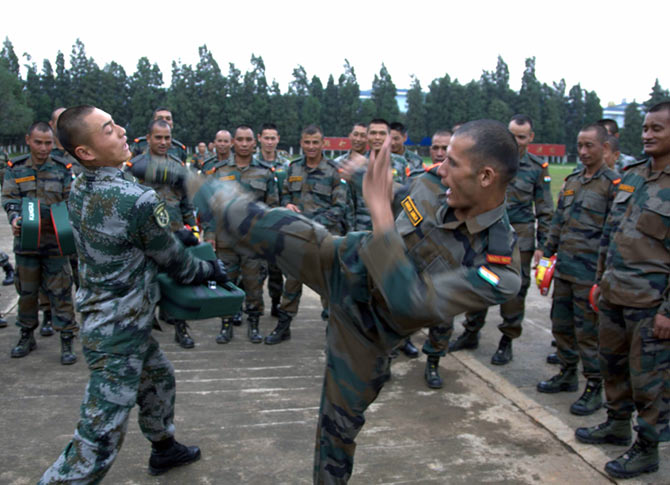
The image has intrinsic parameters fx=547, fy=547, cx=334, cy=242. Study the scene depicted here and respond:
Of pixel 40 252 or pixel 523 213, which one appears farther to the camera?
pixel 523 213

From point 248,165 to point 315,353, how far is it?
7.62 feet

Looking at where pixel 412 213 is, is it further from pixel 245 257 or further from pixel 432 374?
pixel 245 257

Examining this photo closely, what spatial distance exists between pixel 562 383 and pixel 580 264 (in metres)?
1.00

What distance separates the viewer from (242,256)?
615 centimetres

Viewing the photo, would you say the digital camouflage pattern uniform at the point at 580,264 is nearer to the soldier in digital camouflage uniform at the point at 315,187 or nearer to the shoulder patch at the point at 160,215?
the soldier in digital camouflage uniform at the point at 315,187

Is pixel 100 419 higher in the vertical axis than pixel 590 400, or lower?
higher

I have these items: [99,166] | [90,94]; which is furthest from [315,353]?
[90,94]

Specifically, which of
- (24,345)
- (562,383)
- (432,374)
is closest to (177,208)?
(24,345)

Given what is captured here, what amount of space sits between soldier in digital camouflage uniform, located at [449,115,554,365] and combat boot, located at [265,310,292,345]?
1.85 m

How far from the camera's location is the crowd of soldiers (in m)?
2.18

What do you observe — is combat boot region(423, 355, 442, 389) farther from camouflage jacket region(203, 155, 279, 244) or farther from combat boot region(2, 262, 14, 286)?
combat boot region(2, 262, 14, 286)

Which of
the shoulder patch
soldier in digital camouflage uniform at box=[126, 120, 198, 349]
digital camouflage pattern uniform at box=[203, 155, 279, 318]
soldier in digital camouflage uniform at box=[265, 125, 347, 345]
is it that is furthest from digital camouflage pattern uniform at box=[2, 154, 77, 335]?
the shoulder patch

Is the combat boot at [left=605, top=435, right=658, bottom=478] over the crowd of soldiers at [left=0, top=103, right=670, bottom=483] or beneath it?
beneath

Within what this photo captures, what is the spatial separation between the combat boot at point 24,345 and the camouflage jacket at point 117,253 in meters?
2.74
